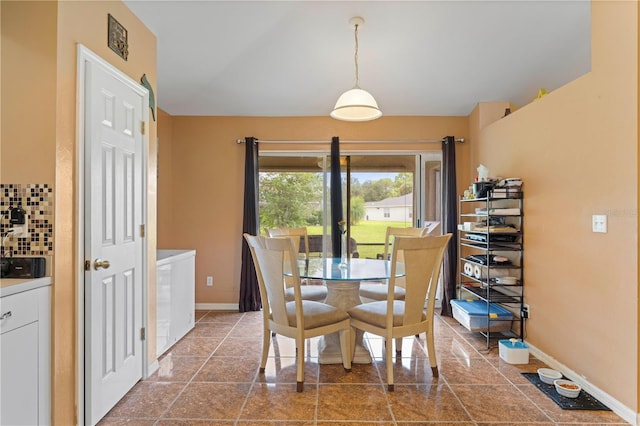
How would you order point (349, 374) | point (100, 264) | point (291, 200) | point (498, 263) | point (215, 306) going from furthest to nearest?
point (291, 200)
point (215, 306)
point (498, 263)
point (349, 374)
point (100, 264)

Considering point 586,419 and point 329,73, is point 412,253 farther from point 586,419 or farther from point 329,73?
point 329,73

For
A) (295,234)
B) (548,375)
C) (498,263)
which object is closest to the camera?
(548,375)

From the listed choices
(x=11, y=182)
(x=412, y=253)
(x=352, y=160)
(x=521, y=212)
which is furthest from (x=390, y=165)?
(x=11, y=182)

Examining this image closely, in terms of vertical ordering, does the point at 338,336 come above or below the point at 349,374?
above

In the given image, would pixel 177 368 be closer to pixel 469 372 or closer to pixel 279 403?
pixel 279 403

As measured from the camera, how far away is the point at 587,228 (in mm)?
2326

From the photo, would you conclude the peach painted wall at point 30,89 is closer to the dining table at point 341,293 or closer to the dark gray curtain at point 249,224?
the dining table at point 341,293

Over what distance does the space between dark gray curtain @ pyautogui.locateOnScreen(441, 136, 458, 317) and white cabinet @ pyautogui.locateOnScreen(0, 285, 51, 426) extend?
144 inches

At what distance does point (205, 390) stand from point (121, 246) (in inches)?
43.0

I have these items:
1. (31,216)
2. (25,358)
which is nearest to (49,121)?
(31,216)

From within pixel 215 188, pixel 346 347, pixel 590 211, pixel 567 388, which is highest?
pixel 215 188

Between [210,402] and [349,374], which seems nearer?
[210,402]

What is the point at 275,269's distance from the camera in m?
2.35

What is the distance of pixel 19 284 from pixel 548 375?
3.12 meters
